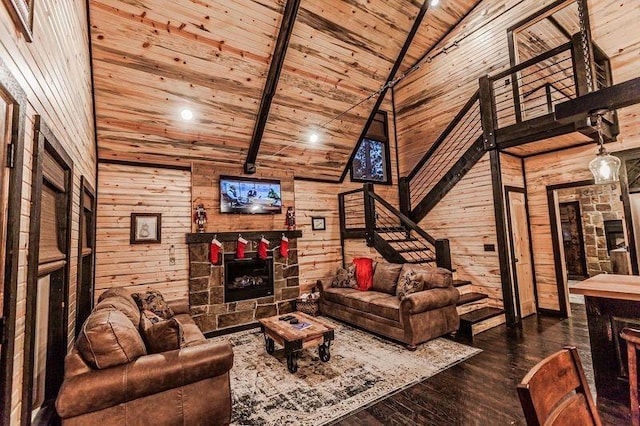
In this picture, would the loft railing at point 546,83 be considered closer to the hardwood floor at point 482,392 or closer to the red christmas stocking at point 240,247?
the hardwood floor at point 482,392

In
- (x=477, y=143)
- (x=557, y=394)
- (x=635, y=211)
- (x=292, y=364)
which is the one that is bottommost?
(x=292, y=364)

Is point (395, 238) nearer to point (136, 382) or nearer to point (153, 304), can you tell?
point (153, 304)

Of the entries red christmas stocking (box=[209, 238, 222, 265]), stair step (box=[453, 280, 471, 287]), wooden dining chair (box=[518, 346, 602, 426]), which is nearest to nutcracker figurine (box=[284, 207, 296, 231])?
red christmas stocking (box=[209, 238, 222, 265])

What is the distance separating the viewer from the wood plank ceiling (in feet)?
12.3

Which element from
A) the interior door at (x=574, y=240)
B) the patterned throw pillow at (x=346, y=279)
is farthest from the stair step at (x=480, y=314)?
the interior door at (x=574, y=240)

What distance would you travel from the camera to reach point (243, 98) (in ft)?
15.6

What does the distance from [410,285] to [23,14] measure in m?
4.35

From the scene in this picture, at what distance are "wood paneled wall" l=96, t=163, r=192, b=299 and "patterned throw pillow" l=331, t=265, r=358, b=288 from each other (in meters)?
2.58

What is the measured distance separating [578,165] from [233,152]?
18.6 feet

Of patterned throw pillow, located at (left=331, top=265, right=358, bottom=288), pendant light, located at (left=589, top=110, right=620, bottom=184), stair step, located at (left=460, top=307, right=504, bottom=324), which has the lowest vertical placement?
stair step, located at (left=460, top=307, right=504, bottom=324)

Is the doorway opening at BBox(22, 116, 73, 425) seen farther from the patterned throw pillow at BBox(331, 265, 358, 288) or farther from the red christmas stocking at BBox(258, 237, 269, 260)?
the patterned throw pillow at BBox(331, 265, 358, 288)

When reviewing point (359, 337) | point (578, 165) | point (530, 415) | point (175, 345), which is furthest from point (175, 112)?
point (578, 165)

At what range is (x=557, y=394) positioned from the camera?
1015mm

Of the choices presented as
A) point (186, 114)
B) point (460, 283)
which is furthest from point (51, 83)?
point (460, 283)
